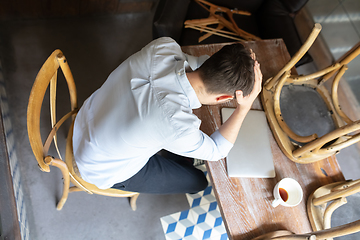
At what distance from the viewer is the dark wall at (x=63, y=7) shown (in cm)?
208

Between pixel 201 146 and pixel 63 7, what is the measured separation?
1.93m

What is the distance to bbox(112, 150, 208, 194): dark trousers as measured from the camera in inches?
50.9

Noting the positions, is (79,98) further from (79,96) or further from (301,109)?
(301,109)

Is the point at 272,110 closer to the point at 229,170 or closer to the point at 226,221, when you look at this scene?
the point at 229,170

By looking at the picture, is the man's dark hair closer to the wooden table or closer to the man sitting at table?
the man sitting at table

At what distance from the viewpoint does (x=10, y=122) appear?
179cm

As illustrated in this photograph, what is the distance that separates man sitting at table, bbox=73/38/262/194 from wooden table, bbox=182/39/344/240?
117mm

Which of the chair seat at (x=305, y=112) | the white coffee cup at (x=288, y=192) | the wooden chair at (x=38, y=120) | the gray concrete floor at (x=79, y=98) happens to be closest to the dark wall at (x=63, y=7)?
the gray concrete floor at (x=79, y=98)

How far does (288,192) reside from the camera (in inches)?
43.8

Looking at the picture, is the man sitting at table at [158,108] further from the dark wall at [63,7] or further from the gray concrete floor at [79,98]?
the dark wall at [63,7]

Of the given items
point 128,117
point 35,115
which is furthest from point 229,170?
point 35,115

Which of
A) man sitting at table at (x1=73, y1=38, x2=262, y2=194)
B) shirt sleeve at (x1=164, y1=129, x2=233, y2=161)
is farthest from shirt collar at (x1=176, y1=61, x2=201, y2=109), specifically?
shirt sleeve at (x1=164, y1=129, x2=233, y2=161)

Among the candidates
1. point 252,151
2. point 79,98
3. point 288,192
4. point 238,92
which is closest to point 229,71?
point 238,92

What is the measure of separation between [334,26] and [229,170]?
5.90 ft
